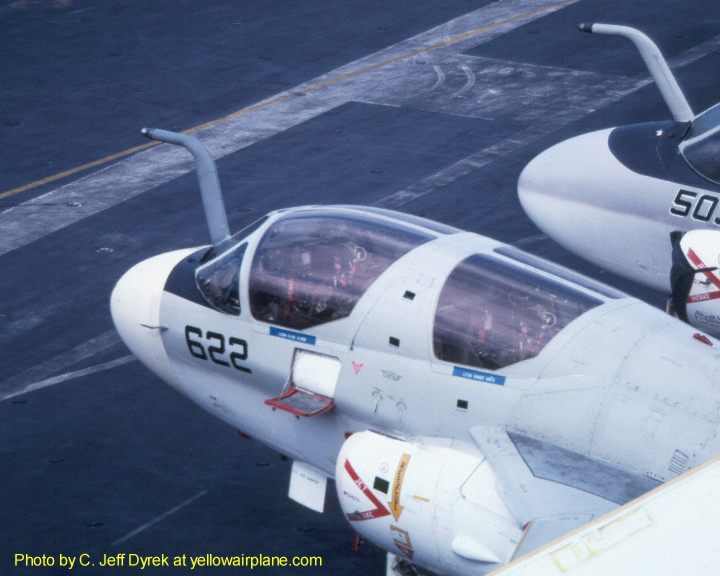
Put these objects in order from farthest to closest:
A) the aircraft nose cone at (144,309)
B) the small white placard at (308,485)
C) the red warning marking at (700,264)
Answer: the red warning marking at (700,264) → the aircraft nose cone at (144,309) → the small white placard at (308,485)

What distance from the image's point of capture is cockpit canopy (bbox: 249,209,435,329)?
1449 cm

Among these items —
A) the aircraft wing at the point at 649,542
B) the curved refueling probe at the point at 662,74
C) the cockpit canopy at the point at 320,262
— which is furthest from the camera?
the curved refueling probe at the point at 662,74

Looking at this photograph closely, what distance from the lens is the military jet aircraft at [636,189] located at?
19.1m

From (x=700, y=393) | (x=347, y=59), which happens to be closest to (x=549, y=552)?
(x=700, y=393)

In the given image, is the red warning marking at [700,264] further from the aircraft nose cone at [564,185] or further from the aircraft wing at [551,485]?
the aircraft wing at [551,485]

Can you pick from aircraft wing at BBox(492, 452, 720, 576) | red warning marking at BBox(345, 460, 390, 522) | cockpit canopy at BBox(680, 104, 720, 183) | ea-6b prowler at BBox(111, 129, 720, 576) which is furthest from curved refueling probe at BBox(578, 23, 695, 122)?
aircraft wing at BBox(492, 452, 720, 576)

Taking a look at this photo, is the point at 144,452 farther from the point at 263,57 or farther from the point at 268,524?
the point at 263,57

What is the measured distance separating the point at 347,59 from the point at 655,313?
71.3 ft

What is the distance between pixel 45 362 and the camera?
2080 centimetres

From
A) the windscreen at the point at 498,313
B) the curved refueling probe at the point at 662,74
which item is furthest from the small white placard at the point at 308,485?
the curved refueling probe at the point at 662,74

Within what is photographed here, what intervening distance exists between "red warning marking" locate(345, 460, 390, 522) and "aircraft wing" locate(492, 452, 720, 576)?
12.2 ft

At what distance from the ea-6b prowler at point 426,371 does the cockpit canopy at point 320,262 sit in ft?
0.07

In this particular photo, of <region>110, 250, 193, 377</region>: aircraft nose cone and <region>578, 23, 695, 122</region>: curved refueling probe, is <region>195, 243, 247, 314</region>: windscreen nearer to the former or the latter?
<region>110, 250, 193, 377</region>: aircraft nose cone

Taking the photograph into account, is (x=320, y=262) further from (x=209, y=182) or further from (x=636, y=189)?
(x=636, y=189)
